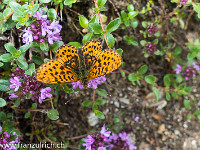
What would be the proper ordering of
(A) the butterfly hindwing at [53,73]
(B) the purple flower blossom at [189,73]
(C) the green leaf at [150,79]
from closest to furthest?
(A) the butterfly hindwing at [53,73], (C) the green leaf at [150,79], (B) the purple flower blossom at [189,73]

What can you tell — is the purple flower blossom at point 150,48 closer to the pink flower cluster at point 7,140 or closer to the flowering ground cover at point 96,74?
the flowering ground cover at point 96,74

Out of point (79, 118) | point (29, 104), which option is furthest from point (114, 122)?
point (29, 104)

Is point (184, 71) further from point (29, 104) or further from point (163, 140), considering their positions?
point (29, 104)

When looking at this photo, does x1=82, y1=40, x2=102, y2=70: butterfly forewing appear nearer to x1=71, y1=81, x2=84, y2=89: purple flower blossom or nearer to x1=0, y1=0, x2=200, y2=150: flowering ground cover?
x1=0, y1=0, x2=200, y2=150: flowering ground cover

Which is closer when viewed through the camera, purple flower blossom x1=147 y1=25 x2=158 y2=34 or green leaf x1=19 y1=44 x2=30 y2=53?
green leaf x1=19 y1=44 x2=30 y2=53

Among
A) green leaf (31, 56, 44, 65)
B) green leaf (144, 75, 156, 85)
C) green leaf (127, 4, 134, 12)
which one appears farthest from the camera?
green leaf (144, 75, 156, 85)

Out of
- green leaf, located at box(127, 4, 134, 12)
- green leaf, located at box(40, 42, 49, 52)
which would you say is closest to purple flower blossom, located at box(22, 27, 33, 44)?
green leaf, located at box(40, 42, 49, 52)

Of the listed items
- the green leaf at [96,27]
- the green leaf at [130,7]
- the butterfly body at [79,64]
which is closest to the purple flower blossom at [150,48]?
the green leaf at [130,7]
